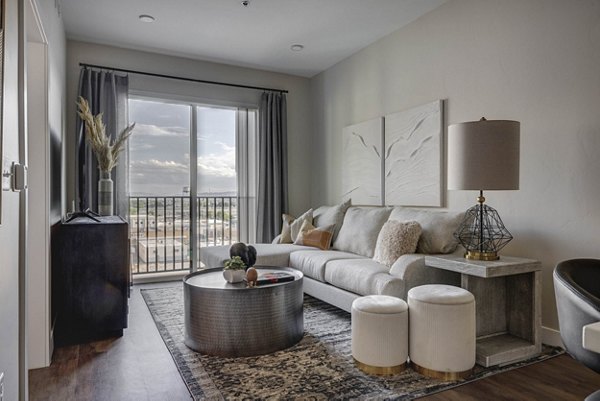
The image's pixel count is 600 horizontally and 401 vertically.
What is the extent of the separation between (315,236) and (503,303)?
1.98 m

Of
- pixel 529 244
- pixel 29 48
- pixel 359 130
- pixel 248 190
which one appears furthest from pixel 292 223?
pixel 29 48

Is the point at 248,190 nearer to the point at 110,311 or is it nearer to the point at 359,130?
the point at 359,130

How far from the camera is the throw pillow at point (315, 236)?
4.20 m

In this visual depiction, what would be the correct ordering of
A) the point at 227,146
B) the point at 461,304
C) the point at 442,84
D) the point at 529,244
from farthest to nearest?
the point at 227,146 < the point at 442,84 < the point at 529,244 < the point at 461,304

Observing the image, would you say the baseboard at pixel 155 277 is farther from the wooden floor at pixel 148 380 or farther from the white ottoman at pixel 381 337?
the white ottoman at pixel 381 337

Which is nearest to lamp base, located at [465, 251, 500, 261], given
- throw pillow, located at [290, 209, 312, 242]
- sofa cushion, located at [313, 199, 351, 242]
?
sofa cushion, located at [313, 199, 351, 242]

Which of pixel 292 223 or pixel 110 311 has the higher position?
pixel 292 223

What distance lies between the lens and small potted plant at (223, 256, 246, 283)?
2699 mm

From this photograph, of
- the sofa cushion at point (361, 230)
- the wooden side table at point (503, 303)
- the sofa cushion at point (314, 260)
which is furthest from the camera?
the sofa cushion at point (361, 230)

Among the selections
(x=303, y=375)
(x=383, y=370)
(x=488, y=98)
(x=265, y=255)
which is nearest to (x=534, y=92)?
(x=488, y=98)

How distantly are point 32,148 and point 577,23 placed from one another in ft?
11.6

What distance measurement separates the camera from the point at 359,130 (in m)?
4.62

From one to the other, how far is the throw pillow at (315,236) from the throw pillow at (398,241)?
105 centimetres

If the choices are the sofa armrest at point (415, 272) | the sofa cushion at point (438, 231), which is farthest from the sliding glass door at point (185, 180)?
the sofa armrest at point (415, 272)
